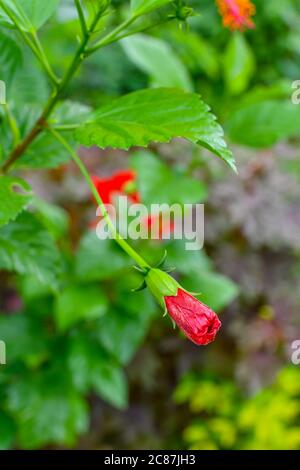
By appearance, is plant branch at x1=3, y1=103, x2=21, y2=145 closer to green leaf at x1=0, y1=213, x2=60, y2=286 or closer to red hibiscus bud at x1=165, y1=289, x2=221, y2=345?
green leaf at x1=0, y1=213, x2=60, y2=286

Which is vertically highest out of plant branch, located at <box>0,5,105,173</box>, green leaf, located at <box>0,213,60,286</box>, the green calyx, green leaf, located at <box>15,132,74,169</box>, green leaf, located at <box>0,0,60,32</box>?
green leaf, located at <box>0,0,60,32</box>

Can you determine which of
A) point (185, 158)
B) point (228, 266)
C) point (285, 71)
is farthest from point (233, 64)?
point (285, 71)

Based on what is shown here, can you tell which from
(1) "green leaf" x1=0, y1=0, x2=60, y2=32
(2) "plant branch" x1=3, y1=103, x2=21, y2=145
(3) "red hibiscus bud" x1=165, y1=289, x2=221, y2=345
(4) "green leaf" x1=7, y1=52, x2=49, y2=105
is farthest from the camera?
(4) "green leaf" x1=7, y1=52, x2=49, y2=105

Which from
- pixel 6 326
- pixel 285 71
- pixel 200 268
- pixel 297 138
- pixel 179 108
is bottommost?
pixel 179 108

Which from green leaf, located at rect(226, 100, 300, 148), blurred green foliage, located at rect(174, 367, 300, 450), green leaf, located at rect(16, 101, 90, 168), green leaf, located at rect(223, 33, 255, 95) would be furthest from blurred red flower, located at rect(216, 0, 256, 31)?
blurred green foliage, located at rect(174, 367, 300, 450)

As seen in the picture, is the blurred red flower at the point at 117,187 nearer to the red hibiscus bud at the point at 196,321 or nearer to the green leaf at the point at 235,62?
the green leaf at the point at 235,62

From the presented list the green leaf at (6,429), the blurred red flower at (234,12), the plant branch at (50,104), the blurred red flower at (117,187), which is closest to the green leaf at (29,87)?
the blurred red flower at (117,187)

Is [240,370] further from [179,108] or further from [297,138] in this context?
[179,108]
